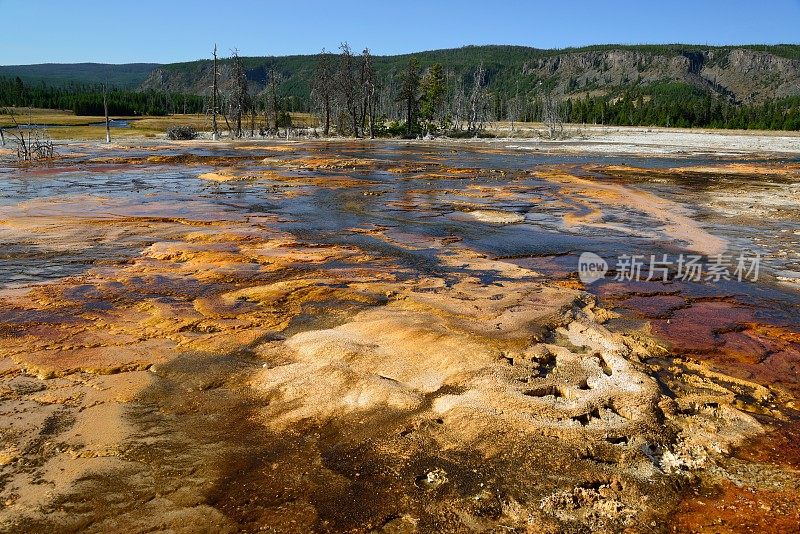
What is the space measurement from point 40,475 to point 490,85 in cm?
18475

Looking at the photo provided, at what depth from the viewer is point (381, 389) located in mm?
4207

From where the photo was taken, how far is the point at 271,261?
26.9 feet

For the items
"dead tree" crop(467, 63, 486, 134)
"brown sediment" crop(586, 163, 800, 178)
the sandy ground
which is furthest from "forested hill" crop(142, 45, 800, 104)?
"brown sediment" crop(586, 163, 800, 178)

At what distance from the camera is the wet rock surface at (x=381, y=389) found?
3.02 metres

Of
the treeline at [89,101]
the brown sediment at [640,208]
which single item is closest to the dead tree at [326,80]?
the brown sediment at [640,208]

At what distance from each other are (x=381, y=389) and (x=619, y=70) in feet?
629

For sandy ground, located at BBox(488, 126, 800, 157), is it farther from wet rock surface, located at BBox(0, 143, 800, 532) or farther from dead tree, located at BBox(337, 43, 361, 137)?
wet rock surface, located at BBox(0, 143, 800, 532)


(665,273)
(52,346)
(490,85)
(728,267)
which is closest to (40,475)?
(52,346)

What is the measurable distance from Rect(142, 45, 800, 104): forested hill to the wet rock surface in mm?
136553

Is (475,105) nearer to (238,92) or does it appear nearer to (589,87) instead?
(238,92)

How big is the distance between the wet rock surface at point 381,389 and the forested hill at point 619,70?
137 meters

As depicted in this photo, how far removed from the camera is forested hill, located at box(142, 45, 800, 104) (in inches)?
5817

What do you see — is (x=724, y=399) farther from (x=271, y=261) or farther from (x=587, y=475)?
(x=271, y=261)

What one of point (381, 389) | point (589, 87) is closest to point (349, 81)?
point (381, 389)
